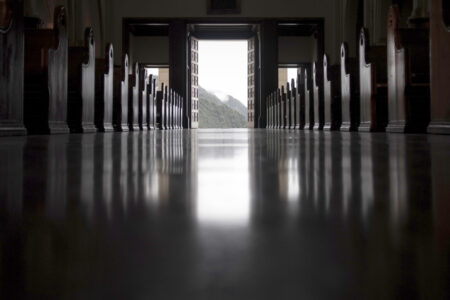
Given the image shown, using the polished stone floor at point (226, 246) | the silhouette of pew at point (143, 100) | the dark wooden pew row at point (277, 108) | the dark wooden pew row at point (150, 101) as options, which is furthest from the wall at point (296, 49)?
the polished stone floor at point (226, 246)

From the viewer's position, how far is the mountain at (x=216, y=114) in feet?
140

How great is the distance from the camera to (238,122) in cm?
4406

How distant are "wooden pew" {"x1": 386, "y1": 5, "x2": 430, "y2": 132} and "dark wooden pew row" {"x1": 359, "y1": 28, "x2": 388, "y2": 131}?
0.41m

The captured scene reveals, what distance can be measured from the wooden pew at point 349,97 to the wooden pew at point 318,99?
1.09 meters

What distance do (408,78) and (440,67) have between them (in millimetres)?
892

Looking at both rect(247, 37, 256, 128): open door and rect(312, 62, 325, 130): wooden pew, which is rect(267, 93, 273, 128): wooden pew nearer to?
rect(312, 62, 325, 130): wooden pew

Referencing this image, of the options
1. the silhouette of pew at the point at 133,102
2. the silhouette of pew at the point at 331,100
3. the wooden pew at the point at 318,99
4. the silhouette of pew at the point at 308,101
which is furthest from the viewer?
the silhouette of pew at the point at 308,101

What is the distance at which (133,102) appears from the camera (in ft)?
23.7

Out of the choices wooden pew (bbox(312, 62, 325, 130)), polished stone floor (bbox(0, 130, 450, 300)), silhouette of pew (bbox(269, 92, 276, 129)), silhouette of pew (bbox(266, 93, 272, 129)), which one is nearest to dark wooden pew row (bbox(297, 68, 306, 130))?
wooden pew (bbox(312, 62, 325, 130))

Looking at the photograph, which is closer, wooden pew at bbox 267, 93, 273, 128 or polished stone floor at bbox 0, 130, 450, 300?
polished stone floor at bbox 0, 130, 450, 300

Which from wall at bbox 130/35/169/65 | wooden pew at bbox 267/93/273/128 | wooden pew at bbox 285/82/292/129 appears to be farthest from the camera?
wall at bbox 130/35/169/65

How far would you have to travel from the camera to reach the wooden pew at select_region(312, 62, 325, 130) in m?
7.18

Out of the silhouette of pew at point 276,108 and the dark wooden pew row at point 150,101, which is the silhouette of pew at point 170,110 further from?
the silhouette of pew at point 276,108

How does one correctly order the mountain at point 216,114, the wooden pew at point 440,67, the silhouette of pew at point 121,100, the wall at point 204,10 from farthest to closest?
the mountain at point 216,114
the wall at point 204,10
the silhouette of pew at point 121,100
the wooden pew at point 440,67
